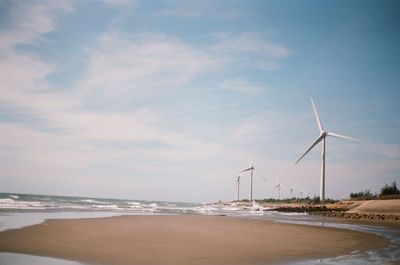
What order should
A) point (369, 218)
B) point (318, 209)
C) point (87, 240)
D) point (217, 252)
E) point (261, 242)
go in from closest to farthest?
point (217, 252) → point (87, 240) → point (261, 242) → point (369, 218) → point (318, 209)

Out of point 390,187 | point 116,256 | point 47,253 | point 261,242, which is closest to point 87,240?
point 47,253

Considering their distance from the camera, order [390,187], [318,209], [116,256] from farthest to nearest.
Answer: [390,187], [318,209], [116,256]

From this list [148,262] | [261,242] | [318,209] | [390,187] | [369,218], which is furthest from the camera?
[390,187]

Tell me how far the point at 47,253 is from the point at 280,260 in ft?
23.1

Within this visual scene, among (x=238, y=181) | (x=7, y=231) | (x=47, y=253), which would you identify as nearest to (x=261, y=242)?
(x=47, y=253)

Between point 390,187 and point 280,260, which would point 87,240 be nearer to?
point 280,260

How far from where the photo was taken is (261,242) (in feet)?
46.1

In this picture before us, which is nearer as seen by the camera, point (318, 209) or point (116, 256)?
point (116, 256)

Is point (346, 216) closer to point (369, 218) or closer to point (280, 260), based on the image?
point (369, 218)

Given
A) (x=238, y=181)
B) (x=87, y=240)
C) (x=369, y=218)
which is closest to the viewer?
(x=87, y=240)

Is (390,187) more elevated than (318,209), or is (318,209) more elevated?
(390,187)

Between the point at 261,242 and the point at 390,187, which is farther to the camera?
the point at 390,187

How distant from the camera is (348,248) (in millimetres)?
13172

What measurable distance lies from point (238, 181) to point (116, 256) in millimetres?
137209
